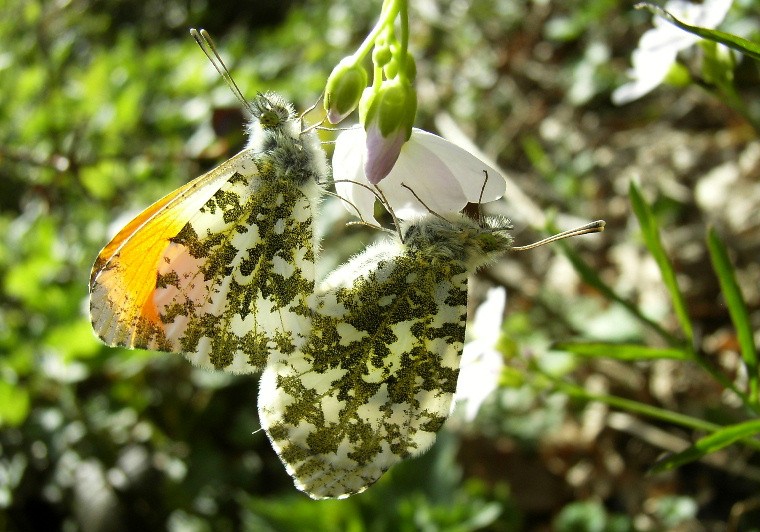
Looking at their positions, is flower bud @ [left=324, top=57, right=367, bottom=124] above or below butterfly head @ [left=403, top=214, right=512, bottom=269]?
above

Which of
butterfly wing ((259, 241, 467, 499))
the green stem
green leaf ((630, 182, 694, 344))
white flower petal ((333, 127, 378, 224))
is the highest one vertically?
the green stem

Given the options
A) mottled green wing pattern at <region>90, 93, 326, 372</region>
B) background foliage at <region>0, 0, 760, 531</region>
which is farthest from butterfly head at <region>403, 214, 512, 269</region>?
background foliage at <region>0, 0, 760, 531</region>

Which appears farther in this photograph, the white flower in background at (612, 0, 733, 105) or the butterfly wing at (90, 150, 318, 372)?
the white flower in background at (612, 0, 733, 105)

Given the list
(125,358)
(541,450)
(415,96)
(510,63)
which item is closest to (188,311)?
(415,96)

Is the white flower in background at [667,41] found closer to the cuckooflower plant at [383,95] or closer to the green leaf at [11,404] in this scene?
the cuckooflower plant at [383,95]

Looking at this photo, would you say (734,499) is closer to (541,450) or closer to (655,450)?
(655,450)

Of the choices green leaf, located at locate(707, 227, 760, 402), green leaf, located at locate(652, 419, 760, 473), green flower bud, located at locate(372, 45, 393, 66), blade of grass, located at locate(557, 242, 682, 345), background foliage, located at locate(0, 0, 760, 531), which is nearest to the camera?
green flower bud, located at locate(372, 45, 393, 66)

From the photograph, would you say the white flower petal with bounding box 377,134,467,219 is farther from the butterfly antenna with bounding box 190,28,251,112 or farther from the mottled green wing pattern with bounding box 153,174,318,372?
the butterfly antenna with bounding box 190,28,251,112
